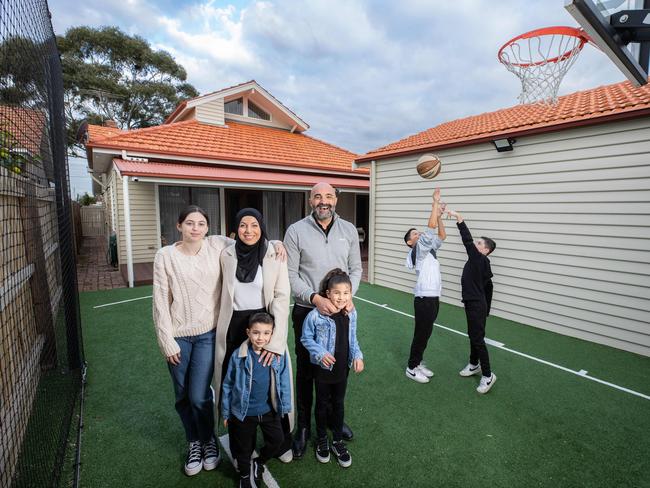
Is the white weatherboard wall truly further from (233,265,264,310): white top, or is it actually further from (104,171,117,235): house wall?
(104,171,117,235): house wall

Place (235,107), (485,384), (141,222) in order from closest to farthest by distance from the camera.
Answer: (485,384), (141,222), (235,107)

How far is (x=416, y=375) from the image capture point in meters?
3.66

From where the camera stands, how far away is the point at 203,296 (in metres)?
2.20

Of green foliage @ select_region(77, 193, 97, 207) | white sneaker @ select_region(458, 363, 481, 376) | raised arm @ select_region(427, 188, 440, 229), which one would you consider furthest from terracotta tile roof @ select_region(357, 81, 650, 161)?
green foliage @ select_region(77, 193, 97, 207)

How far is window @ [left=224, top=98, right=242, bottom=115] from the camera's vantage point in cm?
1287

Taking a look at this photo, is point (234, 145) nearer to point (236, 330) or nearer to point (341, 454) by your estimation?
point (236, 330)

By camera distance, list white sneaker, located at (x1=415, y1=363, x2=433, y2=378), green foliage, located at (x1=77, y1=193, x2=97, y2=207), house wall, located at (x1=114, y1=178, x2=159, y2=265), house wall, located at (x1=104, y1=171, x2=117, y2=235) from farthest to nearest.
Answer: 1. green foliage, located at (x1=77, y1=193, x2=97, y2=207)
2. house wall, located at (x1=104, y1=171, x2=117, y2=235)
3. house wall, located at (x1=114, y1=178, x2=159, y2=265)
4. white sneaker, located at (x1=415, y1=363, x2=433, y2=378)

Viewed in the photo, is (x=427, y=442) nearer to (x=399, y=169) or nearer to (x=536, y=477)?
(x=536, y=477)

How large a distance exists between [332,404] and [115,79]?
2841cm

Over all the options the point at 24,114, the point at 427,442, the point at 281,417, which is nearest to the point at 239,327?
the point at 281,417

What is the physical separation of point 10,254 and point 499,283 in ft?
21.3

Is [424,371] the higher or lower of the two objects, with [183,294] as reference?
lower

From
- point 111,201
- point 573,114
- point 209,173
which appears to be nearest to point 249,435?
point 573,114

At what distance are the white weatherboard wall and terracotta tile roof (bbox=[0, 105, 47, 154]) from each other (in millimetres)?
6182
